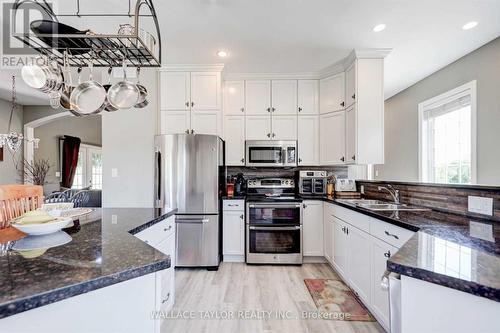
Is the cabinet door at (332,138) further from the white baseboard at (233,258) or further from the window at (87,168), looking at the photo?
the window at (87,168)

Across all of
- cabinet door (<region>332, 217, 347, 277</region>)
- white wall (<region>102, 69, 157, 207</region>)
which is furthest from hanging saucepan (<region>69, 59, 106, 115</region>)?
cabinet door (<region>332, 217, 347, 277</region>)

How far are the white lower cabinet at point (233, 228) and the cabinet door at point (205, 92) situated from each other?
4.37ft

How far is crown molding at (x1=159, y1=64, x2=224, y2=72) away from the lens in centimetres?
310

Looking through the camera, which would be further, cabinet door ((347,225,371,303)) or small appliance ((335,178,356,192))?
small appliance ((335,178,356,192))

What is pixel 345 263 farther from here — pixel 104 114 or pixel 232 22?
pixel 104 114

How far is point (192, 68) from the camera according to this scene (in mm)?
3135

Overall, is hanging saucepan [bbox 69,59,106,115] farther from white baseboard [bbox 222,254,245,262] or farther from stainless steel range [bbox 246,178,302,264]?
white baseboard [bbox 222,254,245,262]

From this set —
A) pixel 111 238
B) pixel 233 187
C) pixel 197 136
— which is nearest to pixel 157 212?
pixel 111 238

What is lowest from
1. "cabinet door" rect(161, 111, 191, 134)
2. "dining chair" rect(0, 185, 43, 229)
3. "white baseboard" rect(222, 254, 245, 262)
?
"white baseboard" rect(222, 254, 245, 262)

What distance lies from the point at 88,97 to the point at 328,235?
2810 millimetres

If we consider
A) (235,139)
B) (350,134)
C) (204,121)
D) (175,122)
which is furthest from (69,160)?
(350,134)

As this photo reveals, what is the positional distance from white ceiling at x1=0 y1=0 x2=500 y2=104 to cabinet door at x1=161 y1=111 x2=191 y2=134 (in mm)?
669

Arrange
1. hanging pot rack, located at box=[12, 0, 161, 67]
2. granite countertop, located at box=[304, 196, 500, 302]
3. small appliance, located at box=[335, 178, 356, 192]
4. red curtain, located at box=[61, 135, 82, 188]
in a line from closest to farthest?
granite countertop, located at box=[304, 196, 500, 302] → hanging pot rack, located at box=[12, 0, 161, 67] → small appliance, located at box=[335, 178, 356, 192] → red curtain, located at box=[61, 135, 82, 188]

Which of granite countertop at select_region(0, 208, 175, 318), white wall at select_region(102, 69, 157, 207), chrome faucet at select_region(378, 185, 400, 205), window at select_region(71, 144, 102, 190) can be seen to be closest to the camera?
granite countertop at select_region(0, 208, 175, 318)
